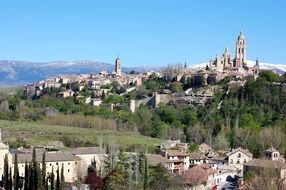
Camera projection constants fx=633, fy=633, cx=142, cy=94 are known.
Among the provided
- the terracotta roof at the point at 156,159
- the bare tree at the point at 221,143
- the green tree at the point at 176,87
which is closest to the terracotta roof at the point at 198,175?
the terracotta roof at the point at 156,159

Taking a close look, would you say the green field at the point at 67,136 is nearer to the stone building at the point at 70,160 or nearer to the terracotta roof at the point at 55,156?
the stone building at the point at 70,160

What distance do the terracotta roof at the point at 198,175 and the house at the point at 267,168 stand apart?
2119mm

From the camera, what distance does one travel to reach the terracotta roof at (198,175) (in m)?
31.1

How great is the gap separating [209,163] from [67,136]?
1457cm

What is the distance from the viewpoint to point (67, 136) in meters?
48.4

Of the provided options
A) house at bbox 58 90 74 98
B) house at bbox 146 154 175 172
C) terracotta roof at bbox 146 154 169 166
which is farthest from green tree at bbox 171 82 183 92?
house at bbox 146 154 175 172

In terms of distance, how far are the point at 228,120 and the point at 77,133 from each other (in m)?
12.7

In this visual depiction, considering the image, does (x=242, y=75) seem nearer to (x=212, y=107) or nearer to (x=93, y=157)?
(x=212, y=107)

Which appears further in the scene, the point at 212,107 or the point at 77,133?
the point at 212,107

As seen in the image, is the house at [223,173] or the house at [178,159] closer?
the house at [223,173]

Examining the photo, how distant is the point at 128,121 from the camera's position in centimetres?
5856

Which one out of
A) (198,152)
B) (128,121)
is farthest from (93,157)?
(128,121)

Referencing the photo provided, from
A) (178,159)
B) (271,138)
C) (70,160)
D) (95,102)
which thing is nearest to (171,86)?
(95,102)

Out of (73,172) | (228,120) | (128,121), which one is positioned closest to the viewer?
(73,172)
